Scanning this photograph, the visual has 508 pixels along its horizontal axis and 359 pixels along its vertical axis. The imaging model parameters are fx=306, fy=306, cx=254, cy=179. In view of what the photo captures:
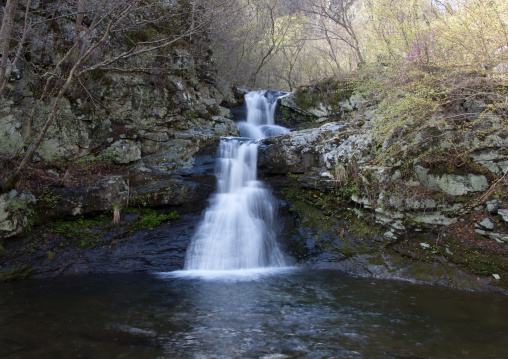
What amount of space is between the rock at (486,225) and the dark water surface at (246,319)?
1.43 metres

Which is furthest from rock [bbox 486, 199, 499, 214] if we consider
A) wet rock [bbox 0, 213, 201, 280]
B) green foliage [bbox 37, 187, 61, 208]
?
green foliage [bbox 37, 187, 61, 208]

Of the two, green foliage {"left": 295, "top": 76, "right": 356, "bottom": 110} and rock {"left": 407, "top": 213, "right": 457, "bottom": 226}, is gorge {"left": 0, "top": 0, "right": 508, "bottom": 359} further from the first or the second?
green foliage {"left": 295, "top": 76, "right": 356, "bottom": 110}

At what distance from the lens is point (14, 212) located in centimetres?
707

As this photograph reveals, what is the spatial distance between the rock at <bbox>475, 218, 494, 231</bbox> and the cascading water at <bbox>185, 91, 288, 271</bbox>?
449 centimetres

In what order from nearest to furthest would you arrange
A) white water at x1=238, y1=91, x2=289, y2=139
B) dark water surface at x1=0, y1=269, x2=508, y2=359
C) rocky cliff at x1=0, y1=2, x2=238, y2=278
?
dark water surface at x1=0, y1=269, x2=508, y2=359, rocky cliff at x1=0, y1=2, x2=238, y2=278, white water at x1=238, y1=91, x2=289, y2=139

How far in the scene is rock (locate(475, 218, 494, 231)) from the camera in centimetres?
652

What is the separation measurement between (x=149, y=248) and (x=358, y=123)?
760 centimetres

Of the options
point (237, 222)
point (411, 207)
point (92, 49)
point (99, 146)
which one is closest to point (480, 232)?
point (411, 207)

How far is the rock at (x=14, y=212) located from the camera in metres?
6.91

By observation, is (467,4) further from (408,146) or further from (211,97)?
(211,97)

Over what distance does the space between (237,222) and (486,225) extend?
19.2 feet

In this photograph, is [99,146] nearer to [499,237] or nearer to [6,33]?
[6,33]

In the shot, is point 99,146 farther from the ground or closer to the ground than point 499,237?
farther from the ground

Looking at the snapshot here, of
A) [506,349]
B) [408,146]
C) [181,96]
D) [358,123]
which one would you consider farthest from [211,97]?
[506,349]
